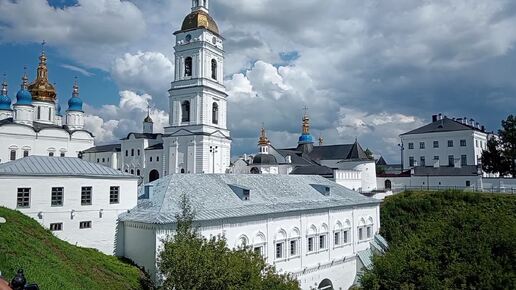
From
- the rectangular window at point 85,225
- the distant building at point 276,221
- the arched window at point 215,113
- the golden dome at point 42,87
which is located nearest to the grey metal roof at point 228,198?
the distant building at point 276,221

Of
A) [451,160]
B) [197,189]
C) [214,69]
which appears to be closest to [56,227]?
[197,189]

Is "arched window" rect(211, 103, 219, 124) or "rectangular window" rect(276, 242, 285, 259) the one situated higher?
"arched window" rect(211, 103, 219, 124)

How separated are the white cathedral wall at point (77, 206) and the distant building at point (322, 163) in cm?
3131

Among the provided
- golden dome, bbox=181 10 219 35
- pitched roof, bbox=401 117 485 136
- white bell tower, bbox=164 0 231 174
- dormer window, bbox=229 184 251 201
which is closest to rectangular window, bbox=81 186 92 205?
dormer window, bbox=229 184 251 201

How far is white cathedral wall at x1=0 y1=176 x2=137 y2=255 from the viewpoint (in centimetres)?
1883

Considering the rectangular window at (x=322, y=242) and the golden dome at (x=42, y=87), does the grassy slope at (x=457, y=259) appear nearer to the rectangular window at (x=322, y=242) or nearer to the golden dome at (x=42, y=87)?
the rectangular window at (x=322, y=242)

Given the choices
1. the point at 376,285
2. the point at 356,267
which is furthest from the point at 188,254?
the point at 356,267

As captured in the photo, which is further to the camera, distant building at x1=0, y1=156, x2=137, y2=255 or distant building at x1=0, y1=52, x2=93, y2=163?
distant building at x1=0, y1=52, x2=93, y2=163

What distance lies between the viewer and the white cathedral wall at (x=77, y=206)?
18.8 metres

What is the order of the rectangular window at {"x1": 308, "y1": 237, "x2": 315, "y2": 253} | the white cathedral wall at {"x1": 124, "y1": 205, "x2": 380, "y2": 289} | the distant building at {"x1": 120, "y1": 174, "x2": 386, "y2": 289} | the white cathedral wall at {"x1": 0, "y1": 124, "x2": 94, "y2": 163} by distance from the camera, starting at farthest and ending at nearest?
the white cathedral wall at {"x1": 0, "y1": 124, "x2": 94, "y2": 163}, the rectangular window at {"x1": 308, "y1": 237, "x2": 315, "y2": 253}, the distant building at {"x1": 120, "y1": 174, "x2": 386, "y2": 289}, the white cathedral wall at {"x1": 124, "y1": 205, "x2": 380, "y2": 289}

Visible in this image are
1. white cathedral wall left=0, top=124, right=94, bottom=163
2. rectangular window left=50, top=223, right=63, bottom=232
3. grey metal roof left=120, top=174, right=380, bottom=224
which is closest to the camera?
rectangular window left=50, top=223, right=63, bottom=232

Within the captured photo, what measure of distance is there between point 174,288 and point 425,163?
5345 cm

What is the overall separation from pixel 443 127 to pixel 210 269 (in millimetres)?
53907

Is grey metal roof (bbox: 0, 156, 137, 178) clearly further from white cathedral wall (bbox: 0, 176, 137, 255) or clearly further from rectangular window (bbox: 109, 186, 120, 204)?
rectangular window (bbox: 109, 186, 120, 204)
